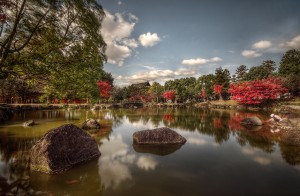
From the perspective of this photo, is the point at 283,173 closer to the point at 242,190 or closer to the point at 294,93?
the point at 242,190

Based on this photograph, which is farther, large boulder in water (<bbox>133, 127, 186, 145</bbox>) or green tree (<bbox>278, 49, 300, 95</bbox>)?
green tree (<bbox>278, 49, 300, 95</bbox>)

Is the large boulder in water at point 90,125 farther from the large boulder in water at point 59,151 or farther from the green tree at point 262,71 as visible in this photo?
the green tree at point 262,71

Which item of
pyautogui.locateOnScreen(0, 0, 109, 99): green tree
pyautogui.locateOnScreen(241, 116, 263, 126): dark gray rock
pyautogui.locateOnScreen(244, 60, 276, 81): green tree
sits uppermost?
pyautogui.locateOnScreen(244, 60, 276, 81): green tree

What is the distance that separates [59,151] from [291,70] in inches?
2566

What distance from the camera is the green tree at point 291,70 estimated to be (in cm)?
3869

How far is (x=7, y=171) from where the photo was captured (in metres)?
6.89

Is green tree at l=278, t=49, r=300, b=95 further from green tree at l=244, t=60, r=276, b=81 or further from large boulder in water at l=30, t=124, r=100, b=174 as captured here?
large boulder in water at l=30, t=124, r=100, b=174

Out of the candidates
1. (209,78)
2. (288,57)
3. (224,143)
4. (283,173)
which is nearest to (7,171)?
(283,173)

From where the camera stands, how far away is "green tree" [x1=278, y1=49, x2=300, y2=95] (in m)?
38.7

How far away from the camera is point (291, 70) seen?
51594mm

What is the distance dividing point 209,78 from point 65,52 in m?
64.4

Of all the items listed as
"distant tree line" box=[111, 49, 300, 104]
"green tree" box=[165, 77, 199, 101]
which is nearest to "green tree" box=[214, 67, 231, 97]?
"distant tree line" box=[111, 49, 300, 104]

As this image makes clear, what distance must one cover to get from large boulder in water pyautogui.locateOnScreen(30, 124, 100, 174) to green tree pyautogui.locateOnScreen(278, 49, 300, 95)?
152ft

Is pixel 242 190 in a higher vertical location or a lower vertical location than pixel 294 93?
lower
